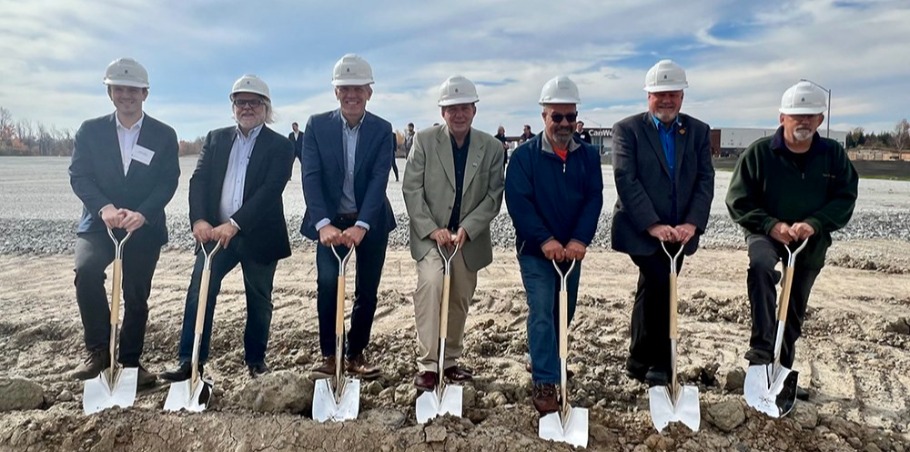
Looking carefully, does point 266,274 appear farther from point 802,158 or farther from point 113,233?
point 802,158

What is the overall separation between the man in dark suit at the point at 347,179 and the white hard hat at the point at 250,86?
422 mm

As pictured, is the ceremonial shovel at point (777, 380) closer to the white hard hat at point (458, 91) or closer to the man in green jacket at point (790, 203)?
the man in green jacket at point (790, 203)

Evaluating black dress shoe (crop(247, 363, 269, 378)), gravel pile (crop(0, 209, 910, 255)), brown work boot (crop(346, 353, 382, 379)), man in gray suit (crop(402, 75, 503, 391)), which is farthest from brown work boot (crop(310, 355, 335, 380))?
gravel pile (crop(0, 209, 910, 255))

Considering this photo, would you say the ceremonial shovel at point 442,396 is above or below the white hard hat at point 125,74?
below

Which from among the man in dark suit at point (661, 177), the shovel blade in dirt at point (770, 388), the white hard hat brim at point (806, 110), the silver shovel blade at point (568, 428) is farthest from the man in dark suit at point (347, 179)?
the white hard hat brim at point (806, 110)

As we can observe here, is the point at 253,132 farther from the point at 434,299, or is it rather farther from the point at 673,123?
the point at 673,123

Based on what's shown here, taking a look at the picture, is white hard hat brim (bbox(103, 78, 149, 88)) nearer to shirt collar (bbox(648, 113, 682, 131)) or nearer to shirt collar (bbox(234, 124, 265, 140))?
shirt collar (bbox(234, 124, 265, 140))

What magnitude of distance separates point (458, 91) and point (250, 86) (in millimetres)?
1494

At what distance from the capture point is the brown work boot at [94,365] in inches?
181

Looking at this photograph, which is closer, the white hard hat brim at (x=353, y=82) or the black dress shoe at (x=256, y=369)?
the white hard hat brim at (x=353, y=82)

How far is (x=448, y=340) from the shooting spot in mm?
4801

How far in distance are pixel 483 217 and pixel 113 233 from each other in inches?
105

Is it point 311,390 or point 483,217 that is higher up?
point 483,217

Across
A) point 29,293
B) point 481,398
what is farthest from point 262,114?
point 29,293
